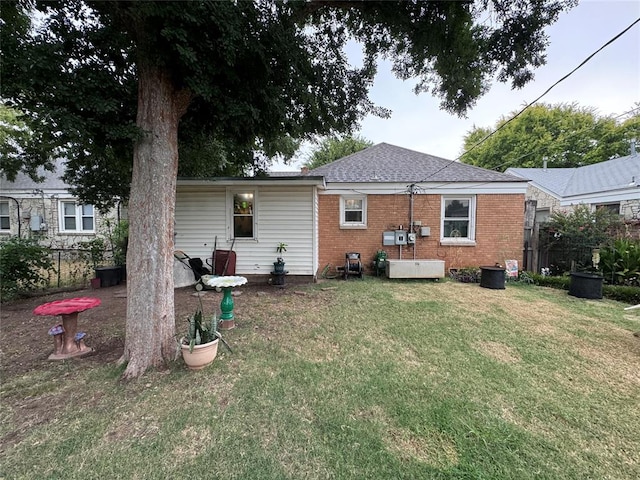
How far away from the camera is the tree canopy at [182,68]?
2717 mm

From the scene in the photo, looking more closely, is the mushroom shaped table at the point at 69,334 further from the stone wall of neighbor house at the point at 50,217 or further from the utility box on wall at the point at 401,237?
the stone wall of neighbor house at the point at 50,217

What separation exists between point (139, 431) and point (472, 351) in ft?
12.2

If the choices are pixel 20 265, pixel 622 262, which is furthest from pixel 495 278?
pixel 20 265

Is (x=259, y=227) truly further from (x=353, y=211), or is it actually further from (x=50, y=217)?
(x=50, y=217)

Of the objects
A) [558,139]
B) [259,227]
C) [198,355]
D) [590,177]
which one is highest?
[558,139]

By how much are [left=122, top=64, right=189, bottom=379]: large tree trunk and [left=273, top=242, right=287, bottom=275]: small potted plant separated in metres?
3.88

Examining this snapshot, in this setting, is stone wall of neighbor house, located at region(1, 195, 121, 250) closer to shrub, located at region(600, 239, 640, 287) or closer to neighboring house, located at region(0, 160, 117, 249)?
neighboring house, located at region(0, 160, 117, 249)

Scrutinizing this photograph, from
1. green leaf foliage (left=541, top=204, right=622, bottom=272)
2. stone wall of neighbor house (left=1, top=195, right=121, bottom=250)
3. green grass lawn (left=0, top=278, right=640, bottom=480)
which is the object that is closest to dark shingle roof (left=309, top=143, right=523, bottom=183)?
green leaf foliage (left=541, top=204, right=622, bottom=272)

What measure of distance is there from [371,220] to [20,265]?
878cm

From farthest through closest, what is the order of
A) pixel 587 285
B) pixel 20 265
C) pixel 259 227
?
1. pixel 259 227
2. pixel 587 285
3. pixel 20 265

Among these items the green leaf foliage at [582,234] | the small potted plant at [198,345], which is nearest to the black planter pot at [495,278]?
the green leaf foliage at [582,234]

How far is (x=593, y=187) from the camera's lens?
36.7 feet

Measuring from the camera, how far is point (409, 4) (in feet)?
11.5

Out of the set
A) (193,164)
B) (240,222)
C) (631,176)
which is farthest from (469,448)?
(631,176)
